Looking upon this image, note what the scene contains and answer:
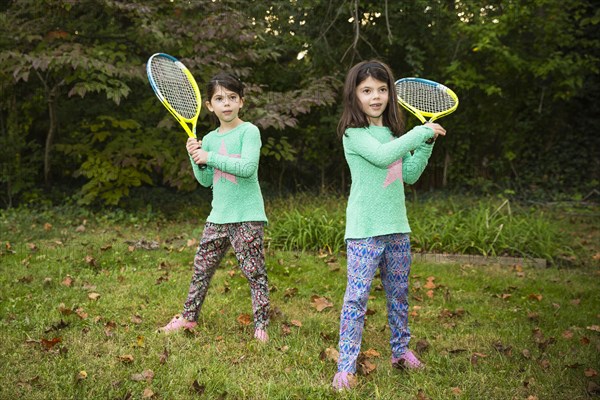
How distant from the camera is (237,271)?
5.62 metres

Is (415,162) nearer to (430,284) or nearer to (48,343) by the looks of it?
(430,284)

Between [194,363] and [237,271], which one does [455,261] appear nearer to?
[237,271]

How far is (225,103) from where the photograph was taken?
378 cm

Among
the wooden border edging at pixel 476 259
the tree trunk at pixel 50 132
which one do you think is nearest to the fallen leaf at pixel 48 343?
the wooden border edging at pixel 476 259

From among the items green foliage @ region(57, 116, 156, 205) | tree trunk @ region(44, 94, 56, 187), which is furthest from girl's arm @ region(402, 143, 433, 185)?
tree trunk @ region(44, 94, 56, 187)

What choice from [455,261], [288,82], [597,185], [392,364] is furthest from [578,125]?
[392,364]

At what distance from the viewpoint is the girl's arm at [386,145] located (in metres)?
2.99

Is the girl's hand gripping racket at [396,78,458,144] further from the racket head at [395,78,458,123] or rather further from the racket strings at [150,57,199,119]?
the racket strings at [150,57,199,119]

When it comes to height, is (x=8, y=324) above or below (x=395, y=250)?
below

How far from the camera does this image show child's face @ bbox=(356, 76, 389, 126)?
3.14m

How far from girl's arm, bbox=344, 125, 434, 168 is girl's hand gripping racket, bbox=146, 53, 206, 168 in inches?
49.2

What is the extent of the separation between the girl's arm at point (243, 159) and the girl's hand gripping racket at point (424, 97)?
38.7 inches

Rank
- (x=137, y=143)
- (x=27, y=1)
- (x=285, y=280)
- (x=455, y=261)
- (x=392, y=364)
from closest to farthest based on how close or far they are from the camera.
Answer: (x=392, y=364)
(x=285, y=280)
(x=455, y=261)
(x=27, y=1)
(x=137, y=143)

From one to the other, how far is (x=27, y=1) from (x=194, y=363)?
633 cm
